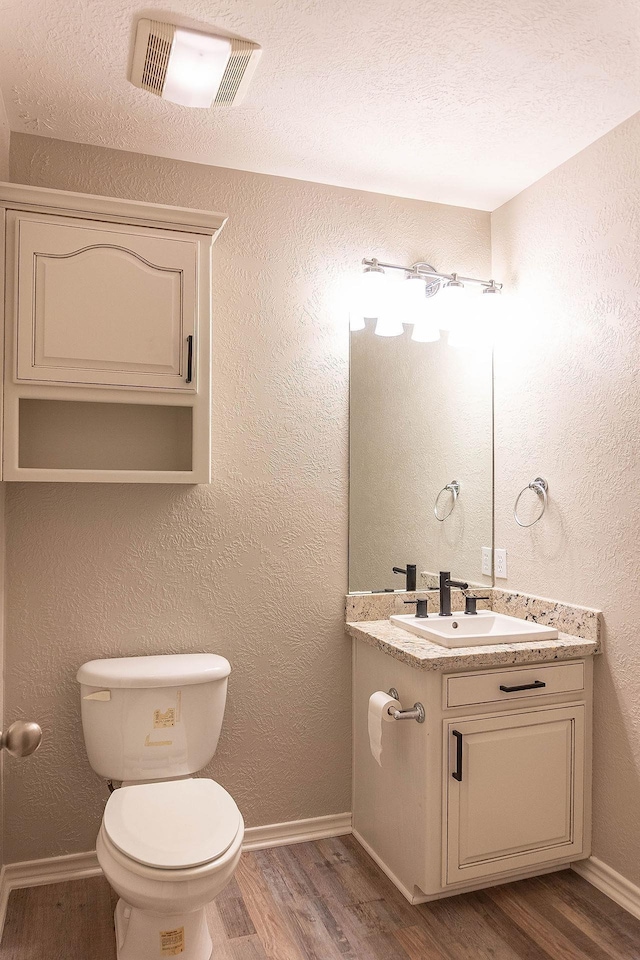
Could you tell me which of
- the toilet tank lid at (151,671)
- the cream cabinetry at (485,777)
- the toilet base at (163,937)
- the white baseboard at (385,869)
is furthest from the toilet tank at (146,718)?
the white baseboard at (385,869)

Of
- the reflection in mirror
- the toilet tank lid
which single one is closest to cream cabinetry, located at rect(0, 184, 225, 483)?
the toilet tank lid

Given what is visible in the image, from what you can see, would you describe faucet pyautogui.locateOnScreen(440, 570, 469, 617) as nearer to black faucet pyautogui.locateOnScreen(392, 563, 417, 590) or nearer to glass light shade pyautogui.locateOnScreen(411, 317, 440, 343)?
black faucet pyautogui.locateOnScreen(392, 563, 417, 590)

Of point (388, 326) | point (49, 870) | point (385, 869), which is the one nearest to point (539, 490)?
point (388, 326)

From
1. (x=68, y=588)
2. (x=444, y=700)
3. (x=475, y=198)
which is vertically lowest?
(x=444, y=700)

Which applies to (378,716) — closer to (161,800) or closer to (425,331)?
(161,800)

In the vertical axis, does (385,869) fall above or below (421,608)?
below

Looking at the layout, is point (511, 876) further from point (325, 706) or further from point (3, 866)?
→ point (3, 866)

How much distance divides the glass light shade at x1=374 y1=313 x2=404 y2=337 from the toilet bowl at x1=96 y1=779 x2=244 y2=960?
66.7 inches

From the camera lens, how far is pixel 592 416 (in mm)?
2316

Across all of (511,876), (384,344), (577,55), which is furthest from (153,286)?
(511,876)

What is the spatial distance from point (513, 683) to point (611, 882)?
700 millimetres

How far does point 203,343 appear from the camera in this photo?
2217 mm

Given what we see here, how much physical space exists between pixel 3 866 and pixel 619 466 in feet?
7.61

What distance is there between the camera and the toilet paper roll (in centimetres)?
218
